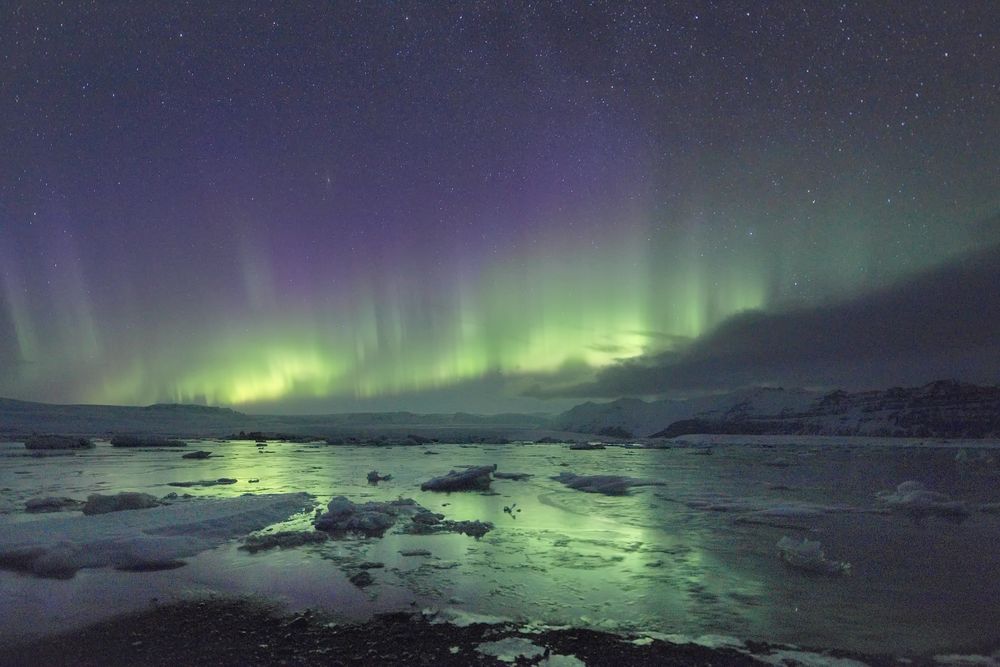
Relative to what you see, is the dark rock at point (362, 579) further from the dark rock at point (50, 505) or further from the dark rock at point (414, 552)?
the dark rock at point (50, 505)

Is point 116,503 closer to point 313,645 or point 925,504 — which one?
point 313,645

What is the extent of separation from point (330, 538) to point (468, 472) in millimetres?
8670

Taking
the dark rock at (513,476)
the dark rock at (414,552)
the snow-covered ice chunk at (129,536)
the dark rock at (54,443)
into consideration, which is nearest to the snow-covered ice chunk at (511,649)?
the dark rock at (414,552)

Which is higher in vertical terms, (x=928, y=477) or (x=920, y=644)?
(x=920, y=644)

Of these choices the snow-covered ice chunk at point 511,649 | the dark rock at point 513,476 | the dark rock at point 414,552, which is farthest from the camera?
the dark rock at point 513,476

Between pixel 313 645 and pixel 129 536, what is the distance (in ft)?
19.0

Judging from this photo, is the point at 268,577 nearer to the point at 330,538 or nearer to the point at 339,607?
the point at 339,607

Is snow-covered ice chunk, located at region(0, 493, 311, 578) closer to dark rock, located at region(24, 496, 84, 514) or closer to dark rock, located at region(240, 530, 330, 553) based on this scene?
dark rock, located at region(240, 530, 330, 553)

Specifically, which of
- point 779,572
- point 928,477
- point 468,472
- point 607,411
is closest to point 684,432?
point 607,411

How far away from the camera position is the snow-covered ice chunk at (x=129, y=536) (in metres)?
7.89

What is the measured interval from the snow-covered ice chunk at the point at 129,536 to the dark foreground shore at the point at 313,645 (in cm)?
295

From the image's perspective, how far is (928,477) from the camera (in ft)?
76.0

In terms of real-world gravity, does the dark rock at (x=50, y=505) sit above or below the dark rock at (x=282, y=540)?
above

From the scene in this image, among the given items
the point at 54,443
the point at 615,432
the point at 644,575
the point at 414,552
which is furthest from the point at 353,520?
the point at 615,432
